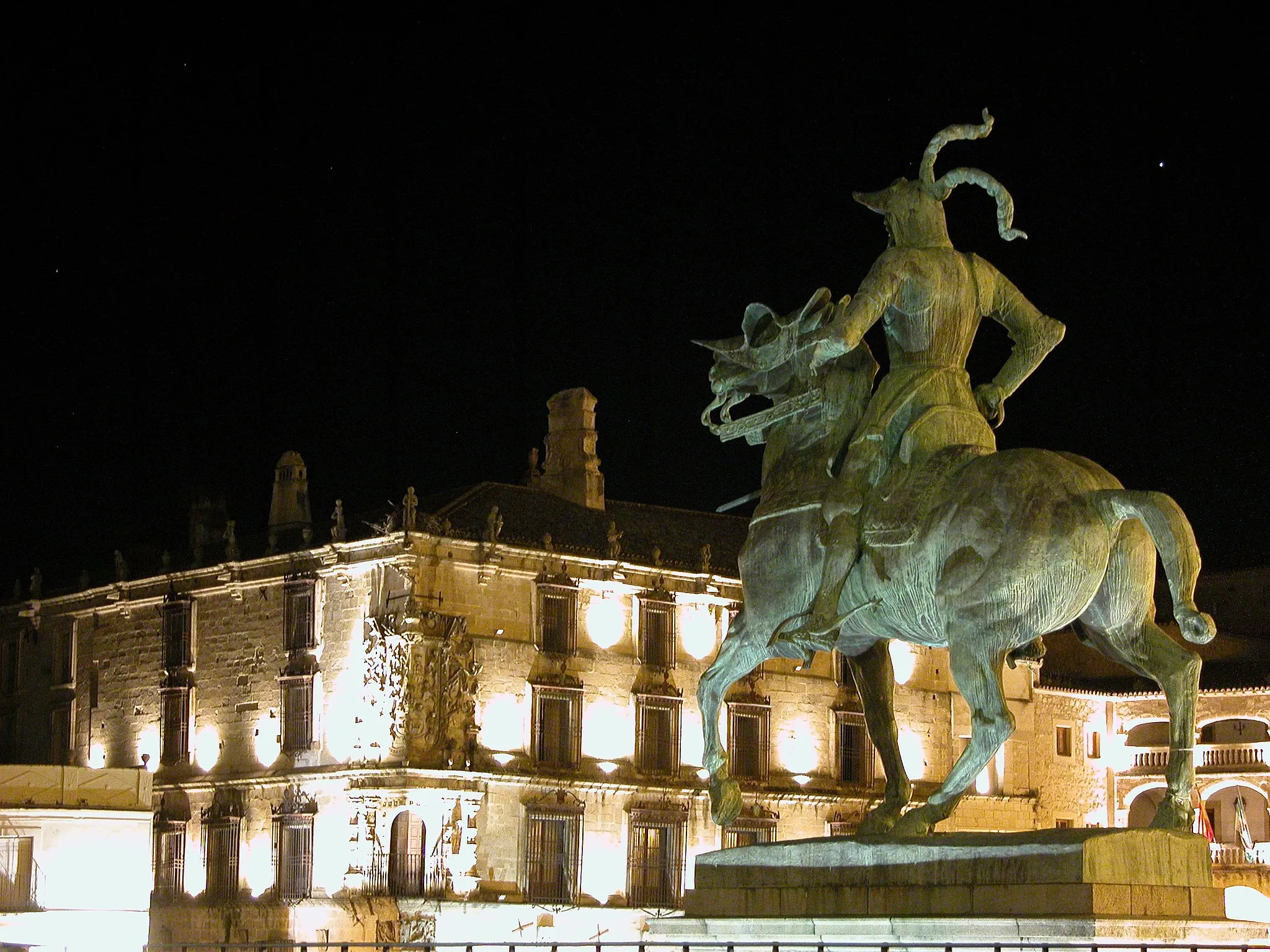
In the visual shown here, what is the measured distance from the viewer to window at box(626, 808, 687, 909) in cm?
4694

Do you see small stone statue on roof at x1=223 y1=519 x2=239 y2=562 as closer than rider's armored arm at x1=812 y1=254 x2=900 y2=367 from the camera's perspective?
No

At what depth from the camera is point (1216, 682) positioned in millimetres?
55719

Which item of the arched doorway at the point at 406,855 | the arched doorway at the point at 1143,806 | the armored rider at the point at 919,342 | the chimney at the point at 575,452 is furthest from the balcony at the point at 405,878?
the armored rider at the point at 919,342

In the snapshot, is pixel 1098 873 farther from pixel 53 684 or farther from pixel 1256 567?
pixel 1256 567

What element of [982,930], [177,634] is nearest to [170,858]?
[177,634]

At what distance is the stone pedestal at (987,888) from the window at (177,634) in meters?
37.0

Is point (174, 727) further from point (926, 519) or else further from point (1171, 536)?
point (1171, 536)

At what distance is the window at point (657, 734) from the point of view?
158 feet

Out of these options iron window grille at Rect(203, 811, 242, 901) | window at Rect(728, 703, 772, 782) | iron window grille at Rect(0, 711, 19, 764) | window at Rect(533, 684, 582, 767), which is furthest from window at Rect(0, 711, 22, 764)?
window at Rect(728, 703, 772, 782)

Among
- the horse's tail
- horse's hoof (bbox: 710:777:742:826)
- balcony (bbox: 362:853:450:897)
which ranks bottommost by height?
balcony (bbox: 362:853:450:897)

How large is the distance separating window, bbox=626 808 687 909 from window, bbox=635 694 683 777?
0.99 meters

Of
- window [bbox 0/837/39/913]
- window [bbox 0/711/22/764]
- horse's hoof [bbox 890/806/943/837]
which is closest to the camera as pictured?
horse's hoof [bbox 890/806/943/837]

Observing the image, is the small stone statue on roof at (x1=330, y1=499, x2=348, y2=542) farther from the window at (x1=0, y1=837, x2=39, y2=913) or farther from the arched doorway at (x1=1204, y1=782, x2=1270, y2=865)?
the arched doorway at (x1=1204, y1=782, x2=1270, y2=865)

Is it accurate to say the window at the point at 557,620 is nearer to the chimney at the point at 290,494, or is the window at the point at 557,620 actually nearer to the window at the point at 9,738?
the chimney at the point at 290,494
